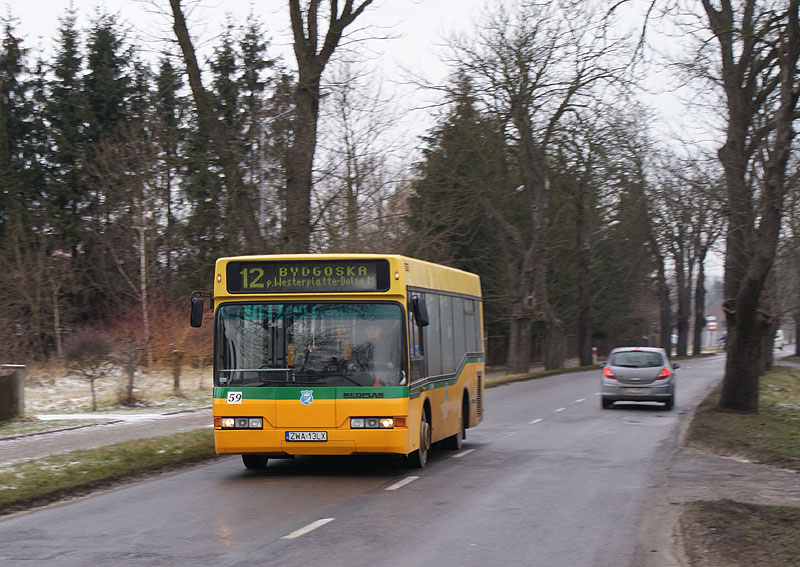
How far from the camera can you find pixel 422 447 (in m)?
13.5

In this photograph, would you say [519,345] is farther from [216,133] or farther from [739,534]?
[739,534]

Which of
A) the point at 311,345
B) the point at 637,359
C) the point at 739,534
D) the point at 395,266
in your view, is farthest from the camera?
the point at 637,359

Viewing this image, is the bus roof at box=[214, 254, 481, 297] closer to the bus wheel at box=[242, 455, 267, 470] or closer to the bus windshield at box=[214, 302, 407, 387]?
the bus windshield at box=[214, 302, 407, 387]

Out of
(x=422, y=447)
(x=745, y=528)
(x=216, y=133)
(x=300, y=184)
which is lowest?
(x=745, y=528)

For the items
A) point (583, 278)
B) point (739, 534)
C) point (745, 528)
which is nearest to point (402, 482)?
point (745, 528)

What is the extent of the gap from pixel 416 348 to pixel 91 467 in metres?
4.46

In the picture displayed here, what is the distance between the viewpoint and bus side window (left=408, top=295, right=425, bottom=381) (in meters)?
12.8

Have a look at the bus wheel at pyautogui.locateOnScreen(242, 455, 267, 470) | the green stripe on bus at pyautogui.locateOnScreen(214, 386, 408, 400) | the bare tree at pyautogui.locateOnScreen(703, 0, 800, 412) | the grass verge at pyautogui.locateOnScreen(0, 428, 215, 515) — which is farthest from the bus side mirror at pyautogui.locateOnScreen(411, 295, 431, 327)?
the bare tree at pyautogui.locateOnScreen(703, 0, 800, 412)

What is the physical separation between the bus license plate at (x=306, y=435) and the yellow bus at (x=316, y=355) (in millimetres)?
12

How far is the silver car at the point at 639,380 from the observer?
25.9m

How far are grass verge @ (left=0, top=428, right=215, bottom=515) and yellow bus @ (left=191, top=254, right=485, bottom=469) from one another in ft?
5.39

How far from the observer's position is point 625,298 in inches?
2645

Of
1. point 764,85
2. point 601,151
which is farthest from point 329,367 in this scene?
point 601,151

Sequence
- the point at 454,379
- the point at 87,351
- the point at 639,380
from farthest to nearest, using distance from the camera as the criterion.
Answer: the point at 87,351
the point at 639,380
the point at 454,379
